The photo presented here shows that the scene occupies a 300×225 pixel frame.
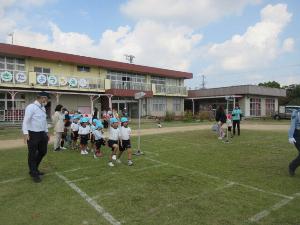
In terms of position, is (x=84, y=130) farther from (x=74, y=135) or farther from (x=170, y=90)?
(x=170, y=90)

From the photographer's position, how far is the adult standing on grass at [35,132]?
19.2 ft

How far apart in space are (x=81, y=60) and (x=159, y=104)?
40.7 ft

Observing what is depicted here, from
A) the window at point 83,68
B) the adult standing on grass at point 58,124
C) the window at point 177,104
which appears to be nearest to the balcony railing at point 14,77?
the window at point 83,68

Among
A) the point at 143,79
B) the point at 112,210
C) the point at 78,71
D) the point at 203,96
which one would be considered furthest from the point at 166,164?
the point at 203,96

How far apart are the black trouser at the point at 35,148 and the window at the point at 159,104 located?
28.4 meters

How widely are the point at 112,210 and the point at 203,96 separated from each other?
1420 inches

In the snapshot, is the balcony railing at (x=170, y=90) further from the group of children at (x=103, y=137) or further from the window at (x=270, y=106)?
the group of children at (x=103, y=137)

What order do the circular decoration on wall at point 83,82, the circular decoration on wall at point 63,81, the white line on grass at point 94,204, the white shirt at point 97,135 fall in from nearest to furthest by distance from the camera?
the white line on grass at point 94,204 → the white shirt at point 97,135 → the circular decoration on wall at point 63,81 → the circular decoration on wall at point 83,82

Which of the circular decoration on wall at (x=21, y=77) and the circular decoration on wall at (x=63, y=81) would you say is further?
the circular decoration on wall at (x=63, y=81)

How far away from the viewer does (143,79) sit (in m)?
33.9

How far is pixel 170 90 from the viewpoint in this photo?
35594 millimetres

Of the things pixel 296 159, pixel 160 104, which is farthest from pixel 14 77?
pixel 296 159

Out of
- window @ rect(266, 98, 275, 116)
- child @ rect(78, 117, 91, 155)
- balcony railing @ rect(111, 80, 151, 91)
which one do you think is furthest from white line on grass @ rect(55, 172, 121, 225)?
window @ rect(266, 98, 275, 116)

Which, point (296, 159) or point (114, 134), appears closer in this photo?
point (296, 159)
